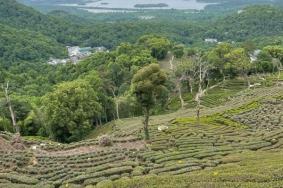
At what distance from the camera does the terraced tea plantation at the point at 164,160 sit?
38.1 meters

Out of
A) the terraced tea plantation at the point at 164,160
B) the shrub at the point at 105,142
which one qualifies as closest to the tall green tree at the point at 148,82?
the terraced tea plantation at the point at 164,160

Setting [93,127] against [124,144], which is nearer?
[124,144]

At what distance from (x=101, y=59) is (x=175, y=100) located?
170ft

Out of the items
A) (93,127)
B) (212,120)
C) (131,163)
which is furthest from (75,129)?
(131,163)

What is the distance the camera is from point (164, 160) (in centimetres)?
4772

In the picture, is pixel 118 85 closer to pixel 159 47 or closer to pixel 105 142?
pixel 159 47

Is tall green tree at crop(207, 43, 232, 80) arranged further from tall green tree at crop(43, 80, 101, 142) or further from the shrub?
the shrub

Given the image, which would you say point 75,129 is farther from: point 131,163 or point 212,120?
point 131,163

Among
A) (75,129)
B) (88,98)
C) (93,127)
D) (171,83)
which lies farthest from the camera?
(171,83)

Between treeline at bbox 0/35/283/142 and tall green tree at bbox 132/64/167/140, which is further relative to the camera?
treeline at bbox 0/35/283/142

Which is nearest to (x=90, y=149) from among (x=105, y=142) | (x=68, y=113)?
(x=105, y=142)

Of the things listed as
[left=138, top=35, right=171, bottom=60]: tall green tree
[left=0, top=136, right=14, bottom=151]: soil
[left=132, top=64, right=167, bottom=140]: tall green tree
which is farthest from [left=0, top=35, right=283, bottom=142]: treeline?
[left=0, top=136, right=14, bottom=151]: soil

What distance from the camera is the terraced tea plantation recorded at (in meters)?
38.1

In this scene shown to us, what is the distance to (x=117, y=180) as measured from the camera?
1610 inches
